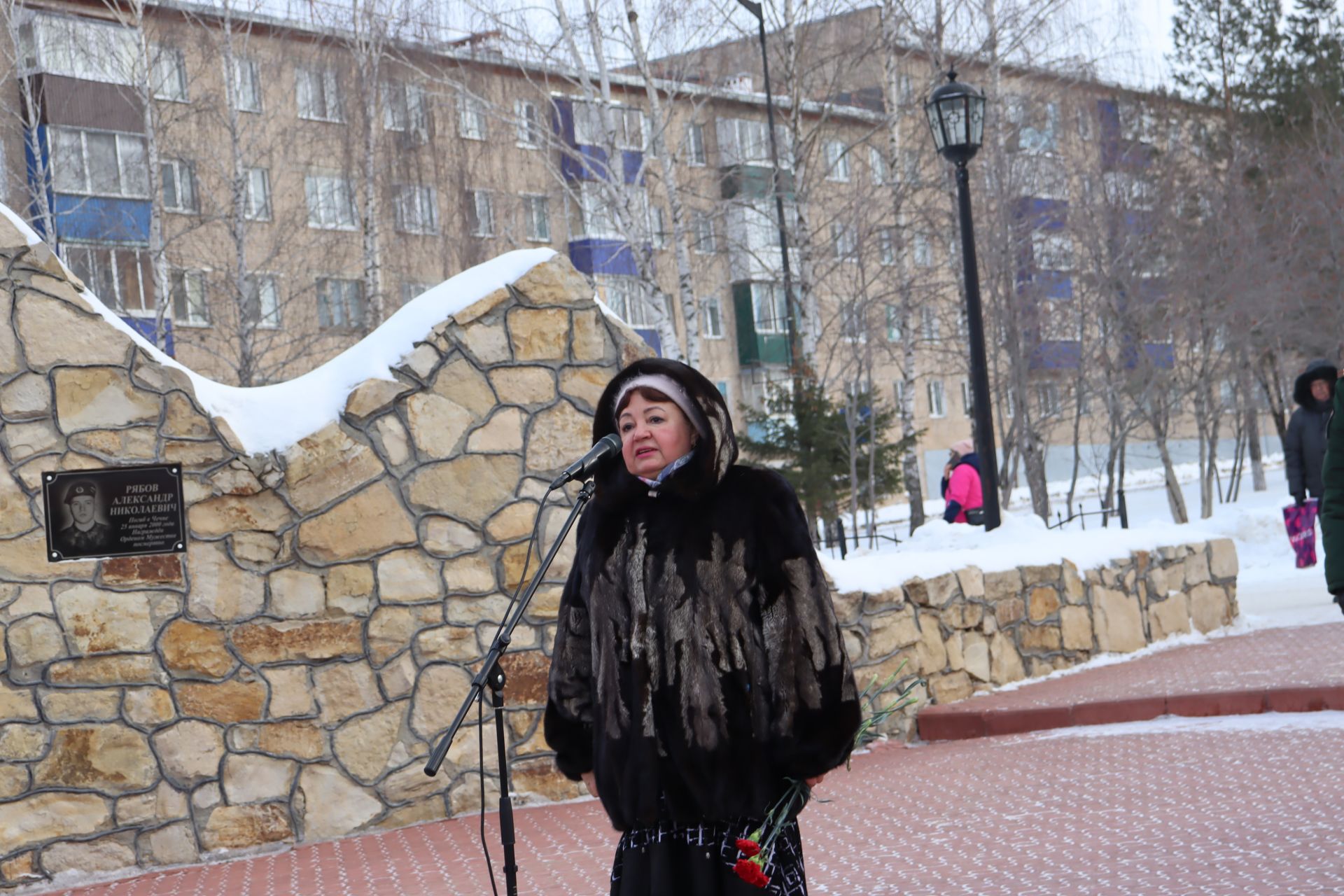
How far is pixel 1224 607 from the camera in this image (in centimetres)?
1175

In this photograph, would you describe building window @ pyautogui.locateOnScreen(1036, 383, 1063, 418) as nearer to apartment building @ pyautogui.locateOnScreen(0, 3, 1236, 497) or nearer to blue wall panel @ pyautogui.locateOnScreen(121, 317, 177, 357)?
apartment building @ pyautogui.locateOnScreen(0, 3, 1236, 497)

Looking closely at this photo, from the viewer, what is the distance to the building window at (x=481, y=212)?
27.8m

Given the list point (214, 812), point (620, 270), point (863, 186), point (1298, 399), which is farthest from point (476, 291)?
point (620, 270)

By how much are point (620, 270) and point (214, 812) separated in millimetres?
27116

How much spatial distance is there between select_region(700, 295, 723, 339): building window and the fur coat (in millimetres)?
35222

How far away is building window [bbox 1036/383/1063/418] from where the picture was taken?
24188 mm

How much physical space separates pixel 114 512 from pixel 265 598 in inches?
30.8

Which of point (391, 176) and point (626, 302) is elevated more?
point (391, 176)

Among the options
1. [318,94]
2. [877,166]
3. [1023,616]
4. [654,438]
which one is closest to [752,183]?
[877,166]

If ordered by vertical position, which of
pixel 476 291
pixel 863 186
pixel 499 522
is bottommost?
pixel 499 522

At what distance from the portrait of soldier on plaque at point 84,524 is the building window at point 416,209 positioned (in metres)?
20.8

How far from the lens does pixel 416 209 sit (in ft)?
90.9

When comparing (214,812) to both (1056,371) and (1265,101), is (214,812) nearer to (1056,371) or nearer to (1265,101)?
(1056,371)

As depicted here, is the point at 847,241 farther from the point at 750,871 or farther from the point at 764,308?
the point at 750,871
